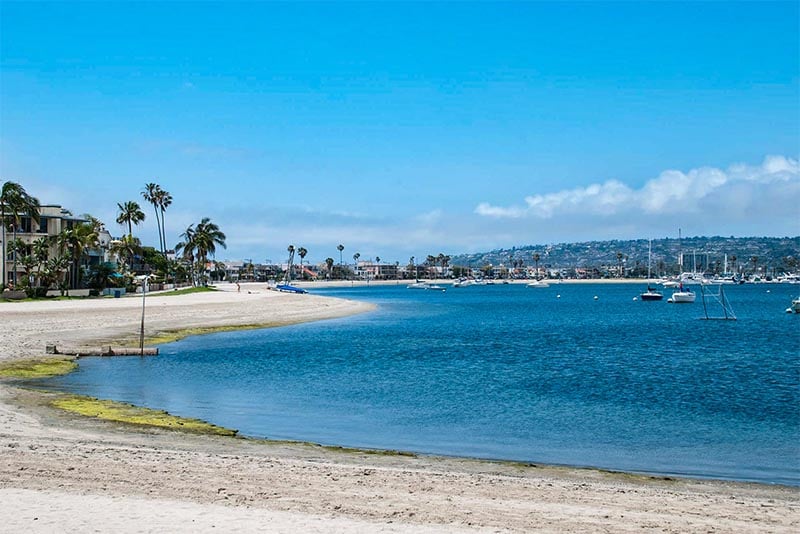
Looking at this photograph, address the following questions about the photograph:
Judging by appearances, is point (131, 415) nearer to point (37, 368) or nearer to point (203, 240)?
point (37, 368)

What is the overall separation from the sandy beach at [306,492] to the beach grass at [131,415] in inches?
36.5

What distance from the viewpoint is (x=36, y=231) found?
85562mm

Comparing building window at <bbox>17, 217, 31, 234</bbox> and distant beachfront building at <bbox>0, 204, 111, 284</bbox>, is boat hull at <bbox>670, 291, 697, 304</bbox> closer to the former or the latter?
distant beachfront building at <bbox>0, 204, 111, 284</bbox>

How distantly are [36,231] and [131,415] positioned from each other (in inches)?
2841

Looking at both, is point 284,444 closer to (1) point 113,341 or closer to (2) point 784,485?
(2) point 784,485

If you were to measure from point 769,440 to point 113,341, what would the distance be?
1328 inches

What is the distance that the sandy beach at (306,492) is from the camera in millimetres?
10688

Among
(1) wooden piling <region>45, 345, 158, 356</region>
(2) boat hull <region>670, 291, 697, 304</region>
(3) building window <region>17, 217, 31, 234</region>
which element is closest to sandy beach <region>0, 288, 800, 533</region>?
(1) wooden piling <region>45, 345, 158, 356</region>

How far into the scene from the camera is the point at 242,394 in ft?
90.7

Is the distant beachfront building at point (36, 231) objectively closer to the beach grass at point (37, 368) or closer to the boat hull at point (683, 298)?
the beach grass at point (37, 368)

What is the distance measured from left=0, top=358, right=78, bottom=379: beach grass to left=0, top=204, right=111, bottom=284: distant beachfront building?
5216cm

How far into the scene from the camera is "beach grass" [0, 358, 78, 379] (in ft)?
94.6

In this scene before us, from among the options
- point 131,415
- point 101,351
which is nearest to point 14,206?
point 101,351

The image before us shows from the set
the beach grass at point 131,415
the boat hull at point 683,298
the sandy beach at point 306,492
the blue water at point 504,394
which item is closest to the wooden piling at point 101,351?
the blue water at point 504,394
